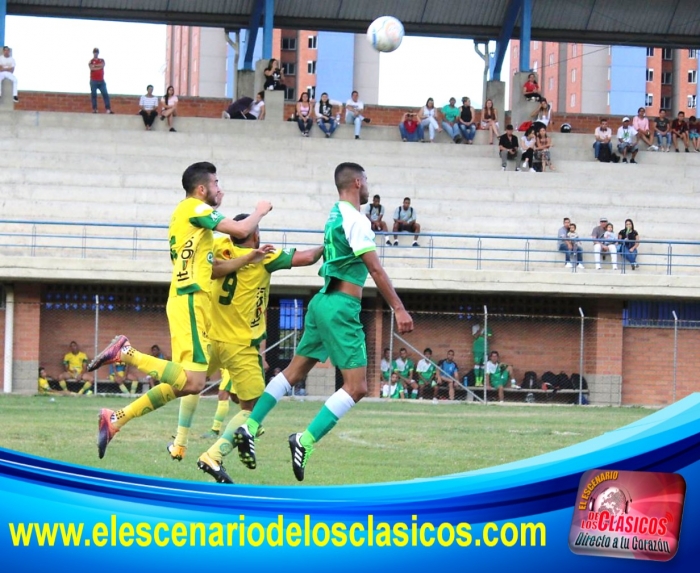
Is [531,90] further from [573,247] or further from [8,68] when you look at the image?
[8,68]

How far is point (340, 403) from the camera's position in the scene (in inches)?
320

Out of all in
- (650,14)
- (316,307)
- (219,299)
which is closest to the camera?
(316,307)

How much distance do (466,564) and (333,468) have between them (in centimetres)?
635

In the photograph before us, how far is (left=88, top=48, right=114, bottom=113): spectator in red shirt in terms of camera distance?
3369 cm

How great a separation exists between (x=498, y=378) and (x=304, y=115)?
11.1m

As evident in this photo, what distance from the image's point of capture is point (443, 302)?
88.5 ft

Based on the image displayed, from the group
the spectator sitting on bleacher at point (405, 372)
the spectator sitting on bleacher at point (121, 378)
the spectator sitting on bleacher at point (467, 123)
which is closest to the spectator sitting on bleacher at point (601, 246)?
the spectator sitting on bleacher at point (405, 372)

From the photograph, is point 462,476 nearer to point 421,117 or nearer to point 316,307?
point 316,307

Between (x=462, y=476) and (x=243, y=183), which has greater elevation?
(x=243, y=183)

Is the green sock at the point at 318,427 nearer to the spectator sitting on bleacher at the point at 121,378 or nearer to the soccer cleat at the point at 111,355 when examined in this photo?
the soccer cleat at the point at 111,355

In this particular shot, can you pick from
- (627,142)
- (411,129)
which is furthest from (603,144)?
(411,129)

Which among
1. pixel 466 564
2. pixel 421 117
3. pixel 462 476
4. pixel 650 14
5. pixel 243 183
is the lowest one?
pixel 466 564

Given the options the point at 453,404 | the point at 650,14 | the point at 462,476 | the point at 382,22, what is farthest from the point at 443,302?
the point at 462,476

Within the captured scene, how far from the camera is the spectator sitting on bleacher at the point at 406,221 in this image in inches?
1081
